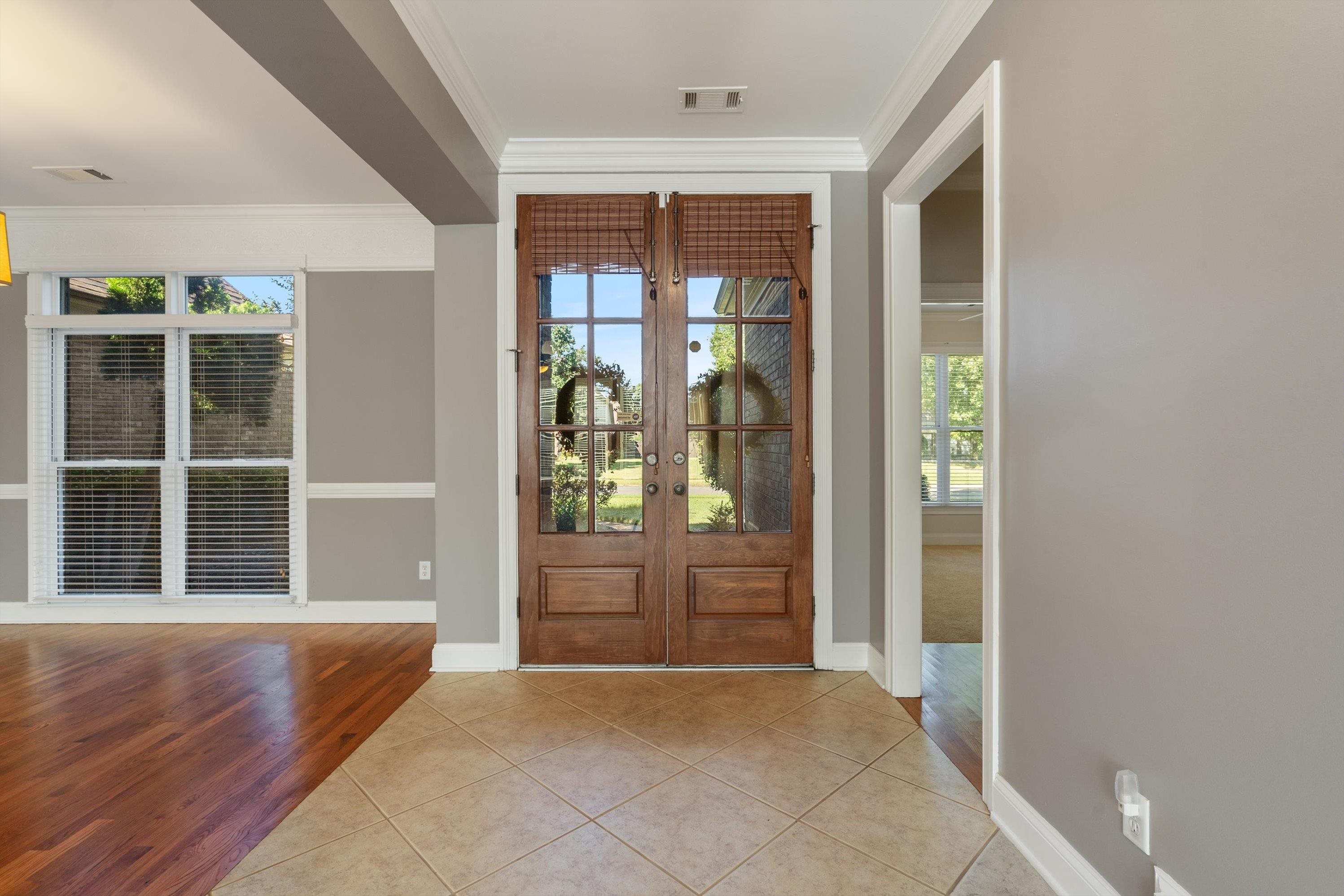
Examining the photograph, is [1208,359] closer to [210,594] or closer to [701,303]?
[701,303]

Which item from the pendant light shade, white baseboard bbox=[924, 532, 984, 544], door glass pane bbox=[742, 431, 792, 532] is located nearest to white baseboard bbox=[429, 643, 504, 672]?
door glass pane bbox=[742, 431, 792, 532]

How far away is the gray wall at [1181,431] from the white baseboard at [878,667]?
1121 millimetres

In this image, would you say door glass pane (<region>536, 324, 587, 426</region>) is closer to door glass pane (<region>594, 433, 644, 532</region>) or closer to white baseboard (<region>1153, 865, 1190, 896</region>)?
door glass pane (<region>594, 433, 644, 532</region>)

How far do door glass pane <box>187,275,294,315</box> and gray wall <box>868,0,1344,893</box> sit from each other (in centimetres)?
439

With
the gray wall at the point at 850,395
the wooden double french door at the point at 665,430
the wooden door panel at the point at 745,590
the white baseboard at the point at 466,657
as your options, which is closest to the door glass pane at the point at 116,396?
the white baseboard at the point at 466,657

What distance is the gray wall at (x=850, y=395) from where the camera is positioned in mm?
3189

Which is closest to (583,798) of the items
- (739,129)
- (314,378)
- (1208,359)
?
(1208,359)

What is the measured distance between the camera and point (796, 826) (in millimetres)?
1915

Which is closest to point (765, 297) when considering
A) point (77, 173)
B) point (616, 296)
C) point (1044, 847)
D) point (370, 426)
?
point (616, 296)

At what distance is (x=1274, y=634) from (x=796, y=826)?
138cm

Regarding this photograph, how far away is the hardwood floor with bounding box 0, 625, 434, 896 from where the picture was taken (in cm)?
183

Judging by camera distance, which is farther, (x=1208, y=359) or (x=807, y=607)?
(x=807, y=607)

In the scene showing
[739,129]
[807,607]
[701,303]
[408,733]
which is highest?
[739,129]

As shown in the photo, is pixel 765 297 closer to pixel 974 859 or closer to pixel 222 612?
pixel 974 859
